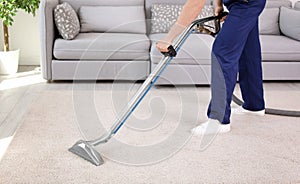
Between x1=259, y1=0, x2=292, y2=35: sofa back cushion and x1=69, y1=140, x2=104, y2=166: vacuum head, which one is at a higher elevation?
x1=259, y1=0, x2=292, y2=35: sofa back cushion

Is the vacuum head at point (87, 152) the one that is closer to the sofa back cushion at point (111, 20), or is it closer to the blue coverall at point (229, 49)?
the blue coverall at point (229, 49)

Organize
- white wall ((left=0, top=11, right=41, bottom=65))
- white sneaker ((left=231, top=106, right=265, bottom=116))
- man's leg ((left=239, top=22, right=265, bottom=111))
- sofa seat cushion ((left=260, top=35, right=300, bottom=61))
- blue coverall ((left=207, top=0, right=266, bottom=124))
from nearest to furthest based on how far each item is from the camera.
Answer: blue coverall ((left=207, top=0, right=266, bottom=124)), man's leg ((left=239, top=22, right=265, bottom=111)), white sneaker ((left=231, top=106, right=265, bottom=116)), sofa seat cushion ((left=260, top=35, right=300, bottom=61)), white wall ((left=0, top=11, right=41, bottom=65))

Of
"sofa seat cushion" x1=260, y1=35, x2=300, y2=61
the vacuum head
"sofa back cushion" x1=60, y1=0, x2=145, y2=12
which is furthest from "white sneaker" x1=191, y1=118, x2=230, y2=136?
"sofa back cushion" x1=60, y1=0, x2=145, y2=12

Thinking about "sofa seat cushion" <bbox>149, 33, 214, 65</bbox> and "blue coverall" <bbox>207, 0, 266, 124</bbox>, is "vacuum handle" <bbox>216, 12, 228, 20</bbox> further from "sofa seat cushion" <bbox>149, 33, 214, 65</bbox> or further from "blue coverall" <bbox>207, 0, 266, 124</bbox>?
"sofa seat cushion" <bbox>149, 33, 214, 65</bbox>

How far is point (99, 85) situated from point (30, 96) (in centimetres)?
53

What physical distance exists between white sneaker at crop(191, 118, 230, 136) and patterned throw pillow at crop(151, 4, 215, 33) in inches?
56.6

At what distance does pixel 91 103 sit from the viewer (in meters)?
2.96

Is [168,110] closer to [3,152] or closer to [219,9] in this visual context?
[219,9]

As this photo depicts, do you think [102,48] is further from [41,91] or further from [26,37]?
[26,37]

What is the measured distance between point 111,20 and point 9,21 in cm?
90

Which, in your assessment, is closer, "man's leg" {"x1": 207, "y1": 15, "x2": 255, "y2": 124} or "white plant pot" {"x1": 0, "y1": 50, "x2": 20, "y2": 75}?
"man's leg" {"x1": 207, "y1": 15, "x2": 255, "y2": 124}

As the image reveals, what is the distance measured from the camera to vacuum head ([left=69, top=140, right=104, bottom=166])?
208cm

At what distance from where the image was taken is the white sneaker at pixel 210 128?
2477mm

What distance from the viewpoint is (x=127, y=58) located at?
11.2 feet
